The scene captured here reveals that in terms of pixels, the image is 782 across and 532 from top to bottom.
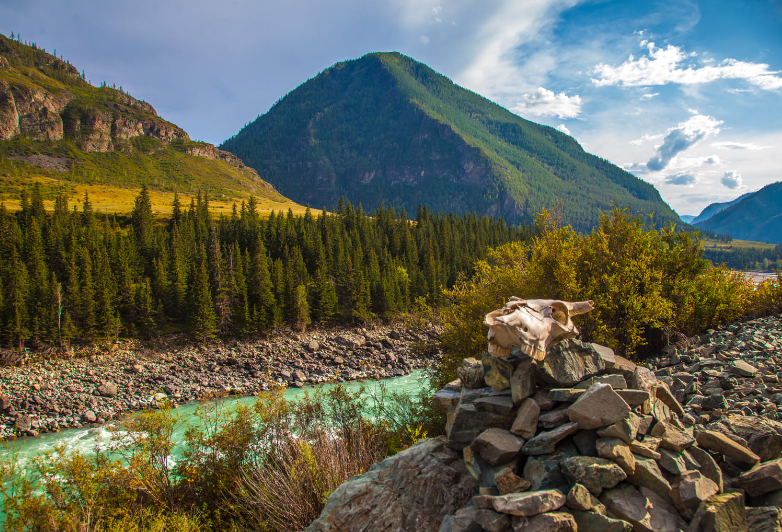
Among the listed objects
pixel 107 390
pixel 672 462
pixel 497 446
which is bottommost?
pixel 107 390

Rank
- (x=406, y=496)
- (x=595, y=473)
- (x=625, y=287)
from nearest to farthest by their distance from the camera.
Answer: (x=595, y=473)
(x=406, y=496)
(x=625, y=287)

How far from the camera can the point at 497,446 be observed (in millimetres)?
7789

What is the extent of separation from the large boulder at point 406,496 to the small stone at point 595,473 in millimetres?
2767

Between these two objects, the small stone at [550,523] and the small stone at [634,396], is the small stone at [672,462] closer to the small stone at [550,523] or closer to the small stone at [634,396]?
the small stone at [634,396]

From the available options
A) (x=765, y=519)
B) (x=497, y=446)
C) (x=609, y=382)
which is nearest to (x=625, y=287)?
(x=609, y=382)

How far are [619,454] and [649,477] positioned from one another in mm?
640

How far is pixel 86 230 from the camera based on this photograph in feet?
282

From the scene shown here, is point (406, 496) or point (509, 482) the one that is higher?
point (509, 482)

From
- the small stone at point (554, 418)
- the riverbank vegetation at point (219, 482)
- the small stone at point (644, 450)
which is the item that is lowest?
the riverbank vegetation at point (219, 482)

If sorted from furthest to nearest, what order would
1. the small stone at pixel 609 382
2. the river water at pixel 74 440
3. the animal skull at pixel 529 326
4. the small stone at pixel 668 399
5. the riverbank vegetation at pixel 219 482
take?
the river water at pixel 74 440
the riverbank vegetation at pixel 219 482
the animal skull at pixel 529 326
the small stone at pixel 668 399
the small stone at pixel 609 382

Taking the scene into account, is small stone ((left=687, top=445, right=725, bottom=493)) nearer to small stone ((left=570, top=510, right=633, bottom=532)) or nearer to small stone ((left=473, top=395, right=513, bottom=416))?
small stone ((left=570, top=510, right=633, bottom=532))

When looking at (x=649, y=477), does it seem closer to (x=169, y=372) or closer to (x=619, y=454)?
(x=619, y=454)

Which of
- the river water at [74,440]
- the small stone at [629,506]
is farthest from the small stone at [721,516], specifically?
the river water at [74,440]

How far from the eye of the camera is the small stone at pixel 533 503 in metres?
6.21
